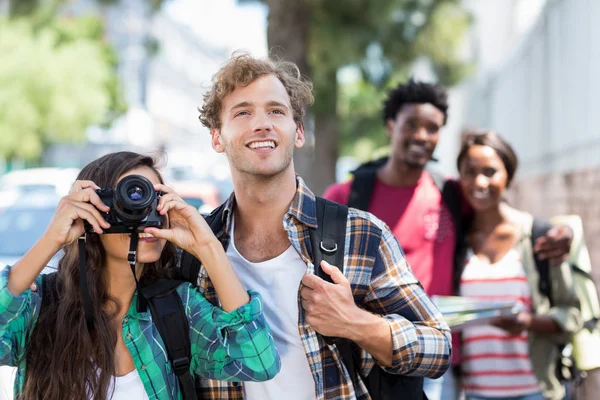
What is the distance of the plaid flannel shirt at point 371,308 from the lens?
2.72 m

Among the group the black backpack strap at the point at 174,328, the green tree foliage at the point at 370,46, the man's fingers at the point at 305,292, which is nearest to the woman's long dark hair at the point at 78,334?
the black backpack strap at the point at 174,328

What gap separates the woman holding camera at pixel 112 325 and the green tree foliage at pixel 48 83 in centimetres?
3010

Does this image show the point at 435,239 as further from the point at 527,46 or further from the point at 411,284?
the point at 527,46

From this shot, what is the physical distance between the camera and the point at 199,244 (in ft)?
8.82

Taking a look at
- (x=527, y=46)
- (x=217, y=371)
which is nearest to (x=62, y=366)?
(x=217, y=371)

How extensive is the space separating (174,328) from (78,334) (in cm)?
30

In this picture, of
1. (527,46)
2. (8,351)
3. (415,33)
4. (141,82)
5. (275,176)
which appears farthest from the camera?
(141,82)

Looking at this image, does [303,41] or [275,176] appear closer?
[275,176]

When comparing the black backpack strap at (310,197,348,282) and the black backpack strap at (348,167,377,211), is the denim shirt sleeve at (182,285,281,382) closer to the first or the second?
the black backpack strap at (310,197,348,282)

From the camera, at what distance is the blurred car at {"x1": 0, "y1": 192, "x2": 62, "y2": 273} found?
742 centimetres

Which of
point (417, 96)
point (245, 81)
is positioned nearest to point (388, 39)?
point (417, 96)

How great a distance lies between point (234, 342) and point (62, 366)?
1.78 ft

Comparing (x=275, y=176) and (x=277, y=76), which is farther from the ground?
(x=277, y=76)

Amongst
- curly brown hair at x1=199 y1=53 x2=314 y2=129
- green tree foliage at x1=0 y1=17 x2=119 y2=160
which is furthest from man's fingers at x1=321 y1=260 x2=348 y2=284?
green tree foliage at x1=0 y1=17 x2=119 y2=160
